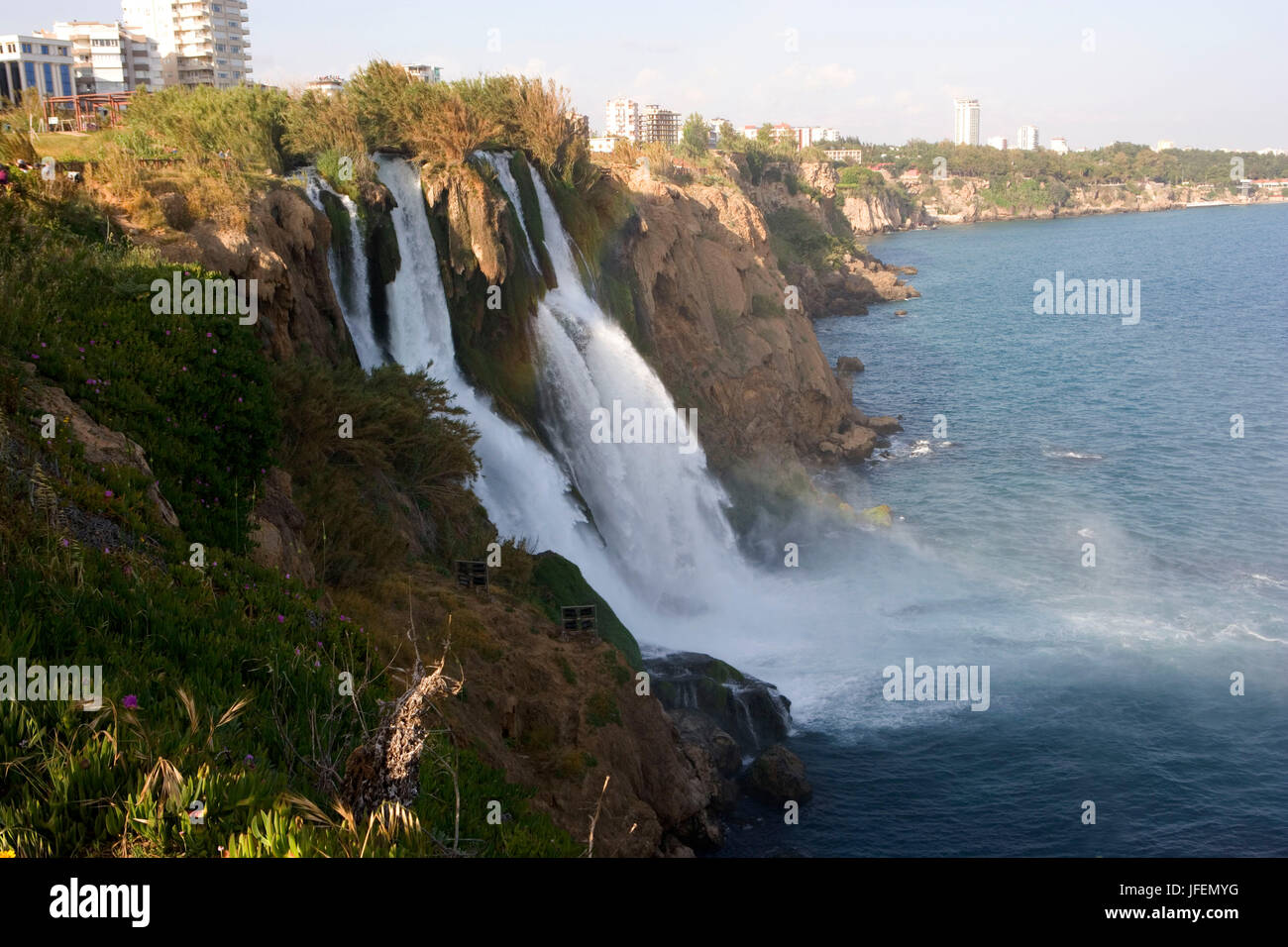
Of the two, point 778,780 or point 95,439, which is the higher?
point 95,439

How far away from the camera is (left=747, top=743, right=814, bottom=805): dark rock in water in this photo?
17328 mm

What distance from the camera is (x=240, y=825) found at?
17.0 ft

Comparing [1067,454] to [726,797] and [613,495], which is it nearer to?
[613,495]

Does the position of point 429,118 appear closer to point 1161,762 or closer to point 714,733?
point 714,733

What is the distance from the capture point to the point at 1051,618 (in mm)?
25203

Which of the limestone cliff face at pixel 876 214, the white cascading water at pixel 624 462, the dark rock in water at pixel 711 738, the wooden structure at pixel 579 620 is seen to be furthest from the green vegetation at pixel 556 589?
the limestone cliff face at pixel 876 214

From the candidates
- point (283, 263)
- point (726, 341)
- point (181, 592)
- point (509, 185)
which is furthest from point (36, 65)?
point (181, 592)

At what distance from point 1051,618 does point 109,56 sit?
3485 inches

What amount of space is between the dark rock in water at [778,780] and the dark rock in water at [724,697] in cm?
122

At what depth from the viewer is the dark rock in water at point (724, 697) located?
744 inches

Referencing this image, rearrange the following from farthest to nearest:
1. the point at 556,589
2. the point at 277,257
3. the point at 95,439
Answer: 1. the point at 556,589
2. the point at 277,257
3. the point at 95,439

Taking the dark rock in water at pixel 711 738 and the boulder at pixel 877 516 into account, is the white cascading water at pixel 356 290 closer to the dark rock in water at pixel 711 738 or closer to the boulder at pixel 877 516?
the dark rock in water at pixel 711 738
